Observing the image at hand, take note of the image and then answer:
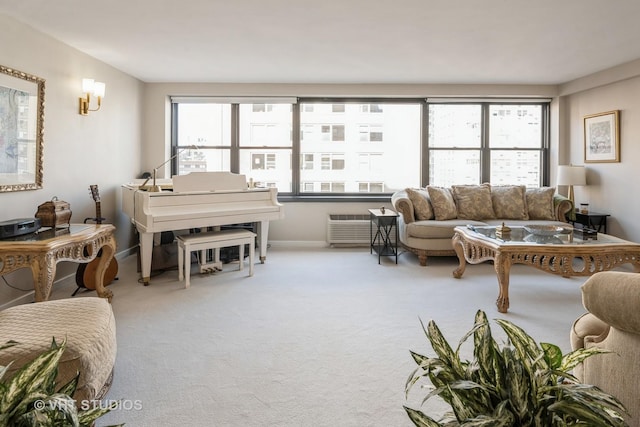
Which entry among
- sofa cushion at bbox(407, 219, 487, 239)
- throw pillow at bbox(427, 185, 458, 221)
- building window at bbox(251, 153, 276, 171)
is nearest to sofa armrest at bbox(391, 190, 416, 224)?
sofa cushion at bbox(407, 219, 487, 239)

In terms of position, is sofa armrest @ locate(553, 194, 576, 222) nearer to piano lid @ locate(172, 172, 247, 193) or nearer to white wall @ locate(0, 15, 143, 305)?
piano lid @ locate(172, 172, 247, 193)

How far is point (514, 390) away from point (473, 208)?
4785mm

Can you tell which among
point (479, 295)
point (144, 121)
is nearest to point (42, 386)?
point (479, 295)

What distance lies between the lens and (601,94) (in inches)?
200

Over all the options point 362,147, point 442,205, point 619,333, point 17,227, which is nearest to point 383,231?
point 442,205

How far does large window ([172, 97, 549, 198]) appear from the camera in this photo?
19.3 ft

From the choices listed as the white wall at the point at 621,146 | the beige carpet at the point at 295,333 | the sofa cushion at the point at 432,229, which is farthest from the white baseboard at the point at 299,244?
the white wall at the point at 621,146

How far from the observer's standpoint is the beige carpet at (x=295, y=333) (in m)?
1.81

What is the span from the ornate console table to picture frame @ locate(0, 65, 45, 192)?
0.63 m

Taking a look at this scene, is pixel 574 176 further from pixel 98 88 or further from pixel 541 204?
pixel 98 88

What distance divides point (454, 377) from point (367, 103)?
5533mm

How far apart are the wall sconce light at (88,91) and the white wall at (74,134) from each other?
0.21 feet

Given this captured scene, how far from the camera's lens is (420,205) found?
505cm

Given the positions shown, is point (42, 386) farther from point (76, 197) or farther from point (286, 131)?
point (286, 131)
